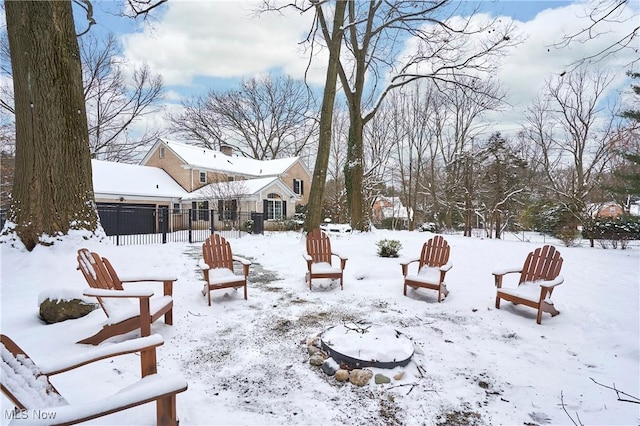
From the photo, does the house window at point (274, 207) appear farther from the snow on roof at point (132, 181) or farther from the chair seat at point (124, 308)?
the chair seat at point (124, 308)

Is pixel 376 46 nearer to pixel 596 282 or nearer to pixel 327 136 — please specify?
pixel 327 136

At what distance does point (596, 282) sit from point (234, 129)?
28.8 meters

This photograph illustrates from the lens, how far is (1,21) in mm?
7988

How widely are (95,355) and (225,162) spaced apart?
76.6 feet

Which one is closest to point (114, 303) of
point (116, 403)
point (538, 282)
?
point (116, 403)

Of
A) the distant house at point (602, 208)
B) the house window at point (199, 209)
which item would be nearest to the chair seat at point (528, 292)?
the distant house at point (602, 208)

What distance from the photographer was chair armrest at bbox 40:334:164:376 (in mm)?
1705

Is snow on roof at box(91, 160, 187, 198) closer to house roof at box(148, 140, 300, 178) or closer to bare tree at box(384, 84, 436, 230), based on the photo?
house roof at box(148, 140, 300, 178)

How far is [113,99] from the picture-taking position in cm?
2247

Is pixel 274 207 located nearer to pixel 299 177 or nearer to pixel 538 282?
pixel 299 177

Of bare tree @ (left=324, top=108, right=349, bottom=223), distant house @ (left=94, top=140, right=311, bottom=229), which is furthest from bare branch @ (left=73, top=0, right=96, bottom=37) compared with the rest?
bare tree @ (left=324, top=108, right=349, bottom=223)

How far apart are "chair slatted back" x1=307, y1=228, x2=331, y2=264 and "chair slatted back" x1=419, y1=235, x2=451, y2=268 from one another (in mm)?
1656

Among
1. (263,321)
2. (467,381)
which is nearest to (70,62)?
(263,321)

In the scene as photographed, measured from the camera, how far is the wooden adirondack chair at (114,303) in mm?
3016
